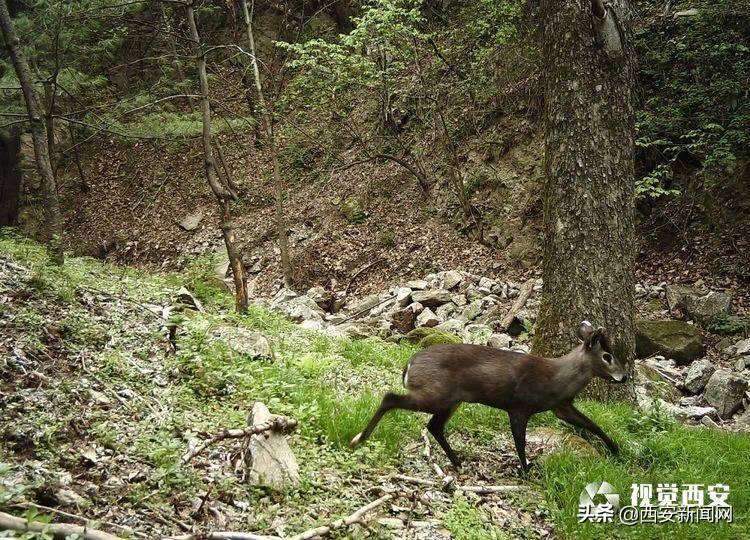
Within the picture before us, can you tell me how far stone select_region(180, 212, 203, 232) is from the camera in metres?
20.0

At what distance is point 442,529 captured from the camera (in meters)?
3.42

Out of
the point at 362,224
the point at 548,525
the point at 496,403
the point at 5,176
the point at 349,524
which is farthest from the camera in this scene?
the point at 5,176

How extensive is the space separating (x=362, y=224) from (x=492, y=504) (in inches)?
511

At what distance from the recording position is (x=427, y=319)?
1073 centimetres

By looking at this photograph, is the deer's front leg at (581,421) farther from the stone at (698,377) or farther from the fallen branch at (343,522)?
the stone at (698,377)

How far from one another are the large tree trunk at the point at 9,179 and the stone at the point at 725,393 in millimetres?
20407

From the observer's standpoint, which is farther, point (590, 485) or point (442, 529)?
point (590, 485)

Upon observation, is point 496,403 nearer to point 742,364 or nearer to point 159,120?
point 742,364

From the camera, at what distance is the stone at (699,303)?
962 centimetres

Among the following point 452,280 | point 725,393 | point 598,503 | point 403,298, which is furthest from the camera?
point 452,280

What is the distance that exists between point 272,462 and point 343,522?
2.27ft

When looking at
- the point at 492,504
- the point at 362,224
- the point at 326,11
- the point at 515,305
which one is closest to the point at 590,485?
the point at 492,504

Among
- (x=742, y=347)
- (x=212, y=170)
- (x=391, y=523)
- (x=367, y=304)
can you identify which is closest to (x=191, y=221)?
(x=367, y=304)

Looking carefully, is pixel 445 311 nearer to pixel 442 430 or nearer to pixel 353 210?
pixel 353 210
